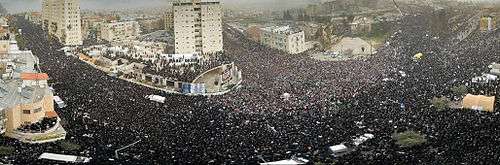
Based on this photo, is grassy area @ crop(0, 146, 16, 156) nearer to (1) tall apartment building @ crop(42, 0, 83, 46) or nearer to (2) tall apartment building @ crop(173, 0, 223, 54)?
(2) tall apartment building @ crop(173, 0, 223, 54)

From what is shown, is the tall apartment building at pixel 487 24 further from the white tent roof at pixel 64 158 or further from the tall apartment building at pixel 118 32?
the white tent roof at pixel 64 158

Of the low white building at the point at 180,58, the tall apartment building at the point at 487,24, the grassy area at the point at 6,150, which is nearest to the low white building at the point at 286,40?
the low white building at the point at 180,58

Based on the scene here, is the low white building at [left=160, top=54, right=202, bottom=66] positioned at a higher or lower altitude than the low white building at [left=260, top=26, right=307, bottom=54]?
lower

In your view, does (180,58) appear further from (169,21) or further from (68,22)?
(169,21)

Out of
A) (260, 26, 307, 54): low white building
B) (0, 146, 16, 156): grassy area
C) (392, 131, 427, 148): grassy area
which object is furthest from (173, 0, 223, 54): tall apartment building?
(392, 131, 427, 148): grassy area

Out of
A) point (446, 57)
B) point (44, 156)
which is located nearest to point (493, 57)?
point (446, 57)

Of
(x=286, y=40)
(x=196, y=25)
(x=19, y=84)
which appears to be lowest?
(x=286, y=40)

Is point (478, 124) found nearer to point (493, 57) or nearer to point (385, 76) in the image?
point (385, 76)

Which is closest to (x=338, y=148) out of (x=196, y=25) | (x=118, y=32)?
(x=196, y=25)
